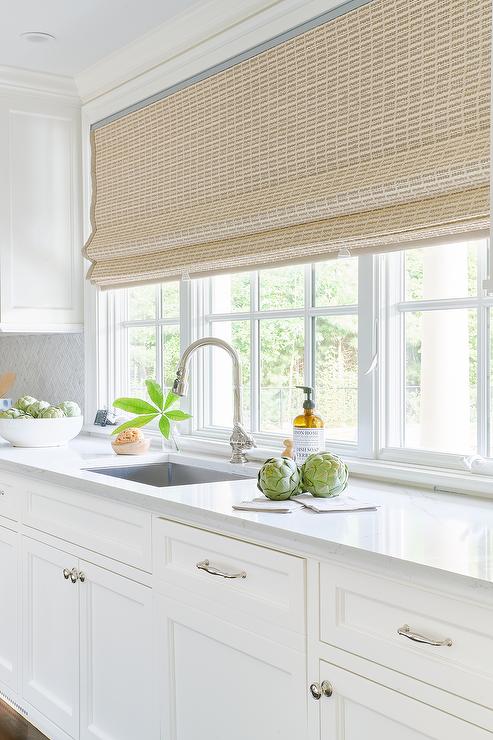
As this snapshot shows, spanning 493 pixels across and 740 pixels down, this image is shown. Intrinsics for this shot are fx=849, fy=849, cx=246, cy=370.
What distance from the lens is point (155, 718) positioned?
2.21 metres

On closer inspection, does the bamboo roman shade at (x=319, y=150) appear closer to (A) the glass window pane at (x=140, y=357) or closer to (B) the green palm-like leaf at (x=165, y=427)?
(A) the glass window pane at (x=140, y=357)

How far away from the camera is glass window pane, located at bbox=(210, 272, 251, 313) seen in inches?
125

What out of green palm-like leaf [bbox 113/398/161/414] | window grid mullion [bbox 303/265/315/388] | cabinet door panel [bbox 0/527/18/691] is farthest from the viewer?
green palm-like leaf [bbox 113/398/161/414]

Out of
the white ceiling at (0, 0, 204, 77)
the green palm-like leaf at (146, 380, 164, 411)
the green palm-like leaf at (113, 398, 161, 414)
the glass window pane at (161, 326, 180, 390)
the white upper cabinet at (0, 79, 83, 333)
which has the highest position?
the white ceiling at (0, 0, 204, 77)

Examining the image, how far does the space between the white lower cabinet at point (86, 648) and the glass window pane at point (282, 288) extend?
111cm

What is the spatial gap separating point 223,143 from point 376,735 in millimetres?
2031

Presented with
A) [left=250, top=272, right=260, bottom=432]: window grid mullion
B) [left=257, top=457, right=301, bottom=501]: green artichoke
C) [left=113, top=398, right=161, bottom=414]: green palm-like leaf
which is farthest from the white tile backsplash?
[left=257, top=457, right=301, bottom=501]: green artichoke

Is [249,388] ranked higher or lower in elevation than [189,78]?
lower

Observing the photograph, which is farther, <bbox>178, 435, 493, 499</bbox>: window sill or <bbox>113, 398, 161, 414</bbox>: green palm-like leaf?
<bbox>113, 398, 161, 414</bbox>: green palm-like leaf

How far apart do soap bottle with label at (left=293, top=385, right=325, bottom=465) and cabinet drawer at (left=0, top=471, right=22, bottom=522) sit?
1.04 meters

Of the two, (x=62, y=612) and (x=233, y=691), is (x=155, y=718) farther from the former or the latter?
(x=62, y=612)

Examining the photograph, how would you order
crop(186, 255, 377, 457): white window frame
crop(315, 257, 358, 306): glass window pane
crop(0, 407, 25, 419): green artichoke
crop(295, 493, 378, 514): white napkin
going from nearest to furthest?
1. crop(295, 493, 378, 514): white napkin
2. crop(186, 255, 377, 457): white window frame
3. crop(315, 257, 358, 306): glass window pane
4. crop(0, 407, 25, 419): green artichoke

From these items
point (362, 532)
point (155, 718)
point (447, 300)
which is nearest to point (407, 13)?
point (447, 300)

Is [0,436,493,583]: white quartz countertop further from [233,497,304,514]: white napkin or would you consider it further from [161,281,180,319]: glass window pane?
[161,281,180,319]: glass window pane
